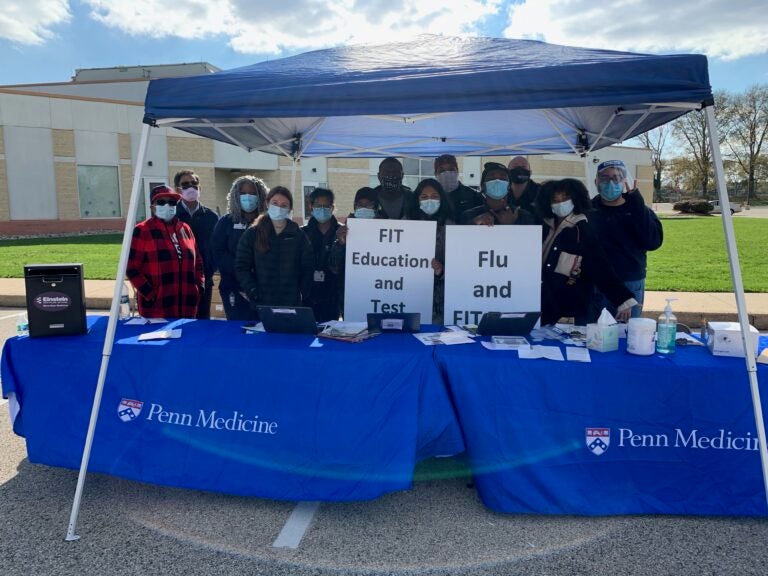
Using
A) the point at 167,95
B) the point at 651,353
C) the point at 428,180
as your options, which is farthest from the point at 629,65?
the point at 167,95

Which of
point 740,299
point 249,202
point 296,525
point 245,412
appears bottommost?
point 296,525

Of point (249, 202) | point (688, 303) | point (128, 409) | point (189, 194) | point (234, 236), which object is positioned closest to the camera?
point (128, 409)

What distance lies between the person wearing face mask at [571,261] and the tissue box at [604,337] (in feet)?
2.15

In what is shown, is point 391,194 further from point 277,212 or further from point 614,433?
point 614,433

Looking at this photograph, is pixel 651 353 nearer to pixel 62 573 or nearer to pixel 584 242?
pixel 584 242

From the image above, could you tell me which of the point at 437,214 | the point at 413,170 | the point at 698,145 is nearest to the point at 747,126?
the point at 698,145

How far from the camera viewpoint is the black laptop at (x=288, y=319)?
10.1 ft

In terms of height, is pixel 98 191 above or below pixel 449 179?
above

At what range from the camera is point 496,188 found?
3.96 meters

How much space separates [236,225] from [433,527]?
2904mm

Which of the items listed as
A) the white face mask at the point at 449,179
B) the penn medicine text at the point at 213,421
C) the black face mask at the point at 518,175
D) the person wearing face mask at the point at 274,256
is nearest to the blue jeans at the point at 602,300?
the black face mask at the point at 518,175

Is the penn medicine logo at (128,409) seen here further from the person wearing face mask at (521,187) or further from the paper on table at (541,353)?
the person wearing face mask at (521,187)

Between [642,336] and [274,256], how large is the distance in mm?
2476

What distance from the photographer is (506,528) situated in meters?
2.63
